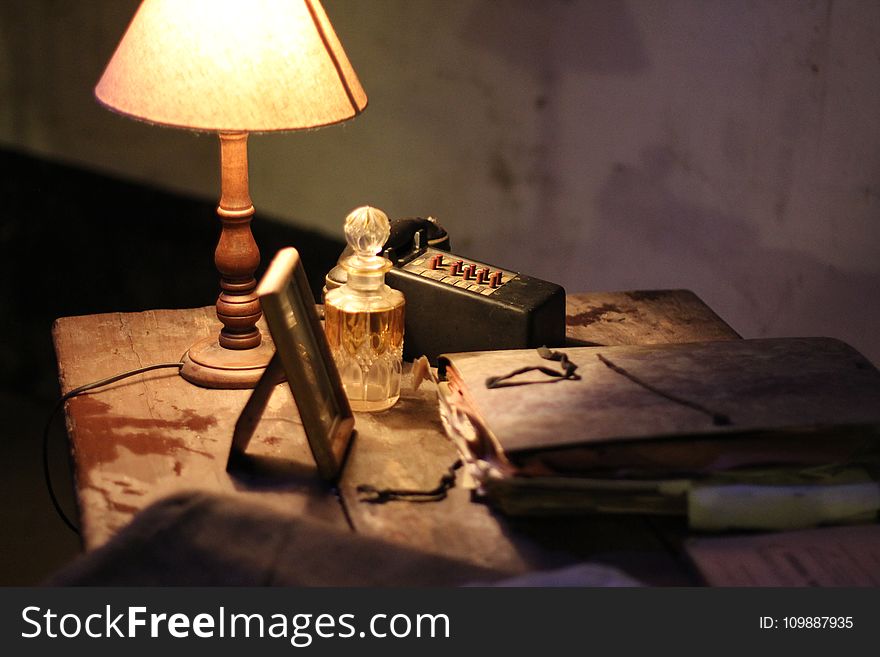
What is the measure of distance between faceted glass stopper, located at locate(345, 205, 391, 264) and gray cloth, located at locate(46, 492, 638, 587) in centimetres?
41

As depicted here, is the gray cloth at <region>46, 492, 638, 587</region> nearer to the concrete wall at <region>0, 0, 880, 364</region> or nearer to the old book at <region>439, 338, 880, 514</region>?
the old book at <region>439, 338, 880, 514</region>

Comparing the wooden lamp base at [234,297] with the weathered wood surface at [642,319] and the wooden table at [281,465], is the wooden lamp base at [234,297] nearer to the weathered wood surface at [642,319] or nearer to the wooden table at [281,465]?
the wooden table at [281,465]

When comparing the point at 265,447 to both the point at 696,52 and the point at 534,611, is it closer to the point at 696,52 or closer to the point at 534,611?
the point at 534,611

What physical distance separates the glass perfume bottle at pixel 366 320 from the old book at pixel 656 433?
15 cm

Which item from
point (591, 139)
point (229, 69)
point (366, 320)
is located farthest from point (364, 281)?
point (591, 139)

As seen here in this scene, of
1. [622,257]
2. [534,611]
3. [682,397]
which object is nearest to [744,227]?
[622,257]

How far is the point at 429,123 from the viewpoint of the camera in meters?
2.71

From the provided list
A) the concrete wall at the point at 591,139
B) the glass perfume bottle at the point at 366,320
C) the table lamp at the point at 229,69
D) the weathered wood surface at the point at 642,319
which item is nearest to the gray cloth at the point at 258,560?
the glass perfume bottle at the point at 366,320

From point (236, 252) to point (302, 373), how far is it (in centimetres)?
33

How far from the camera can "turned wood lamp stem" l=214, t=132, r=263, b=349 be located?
4.61 ft

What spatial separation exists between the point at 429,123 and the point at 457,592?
1.86 m

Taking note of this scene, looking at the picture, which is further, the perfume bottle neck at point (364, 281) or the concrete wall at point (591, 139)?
the concrete wall at point (591, 139)

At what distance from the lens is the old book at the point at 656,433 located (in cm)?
112

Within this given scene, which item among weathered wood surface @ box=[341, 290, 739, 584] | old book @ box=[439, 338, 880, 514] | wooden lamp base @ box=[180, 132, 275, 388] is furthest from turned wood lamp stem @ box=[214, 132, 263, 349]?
old book @ box=[439, 338, 880, 514]
